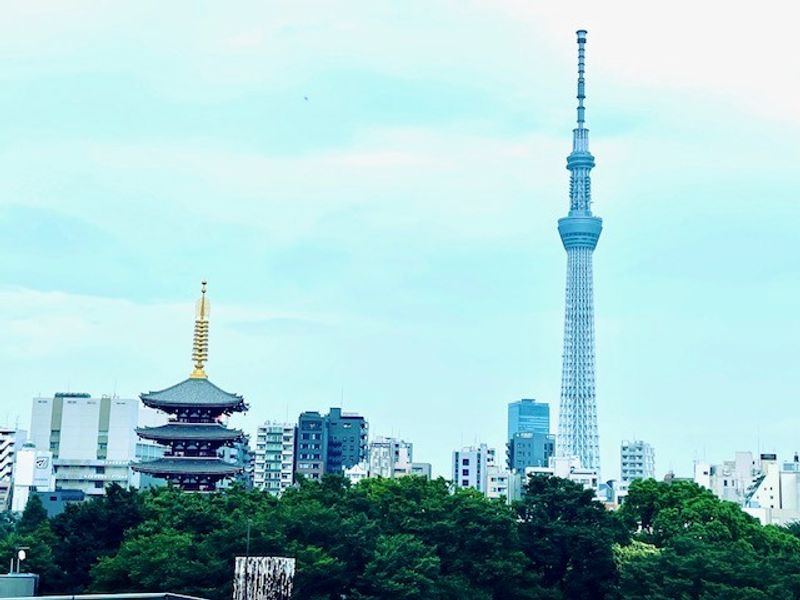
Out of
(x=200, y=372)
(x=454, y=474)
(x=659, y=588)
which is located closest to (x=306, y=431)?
(x=454, y=474)

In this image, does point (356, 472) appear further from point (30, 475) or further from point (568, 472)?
point (30, 475)

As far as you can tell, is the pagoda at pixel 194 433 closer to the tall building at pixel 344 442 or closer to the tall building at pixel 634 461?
the tall building at pixel 344 442

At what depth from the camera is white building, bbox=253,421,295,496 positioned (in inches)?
5797

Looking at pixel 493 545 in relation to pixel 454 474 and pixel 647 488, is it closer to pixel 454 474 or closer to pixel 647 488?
pixel 647 488

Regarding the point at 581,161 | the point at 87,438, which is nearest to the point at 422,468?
the point at 87,438

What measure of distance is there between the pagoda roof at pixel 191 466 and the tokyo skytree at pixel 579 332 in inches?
4204

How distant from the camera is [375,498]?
184 ft

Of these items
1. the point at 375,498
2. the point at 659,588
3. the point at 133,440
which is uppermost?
the point at 133,440

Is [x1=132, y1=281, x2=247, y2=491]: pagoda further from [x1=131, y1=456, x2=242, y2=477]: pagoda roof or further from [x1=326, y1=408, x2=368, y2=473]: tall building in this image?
[x1=326, y1=408, x2=368, y2=473]: tall building

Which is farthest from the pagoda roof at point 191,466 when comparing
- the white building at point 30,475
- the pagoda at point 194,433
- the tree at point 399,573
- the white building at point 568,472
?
the white building at point 568,472

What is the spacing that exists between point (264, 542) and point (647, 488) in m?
22.7

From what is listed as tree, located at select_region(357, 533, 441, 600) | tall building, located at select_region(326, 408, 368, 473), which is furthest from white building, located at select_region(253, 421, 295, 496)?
tree, located at select_region(357, 533, 441, 600)

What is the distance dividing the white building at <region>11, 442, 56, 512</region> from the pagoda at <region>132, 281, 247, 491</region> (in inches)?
1441

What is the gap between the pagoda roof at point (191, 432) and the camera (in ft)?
234
